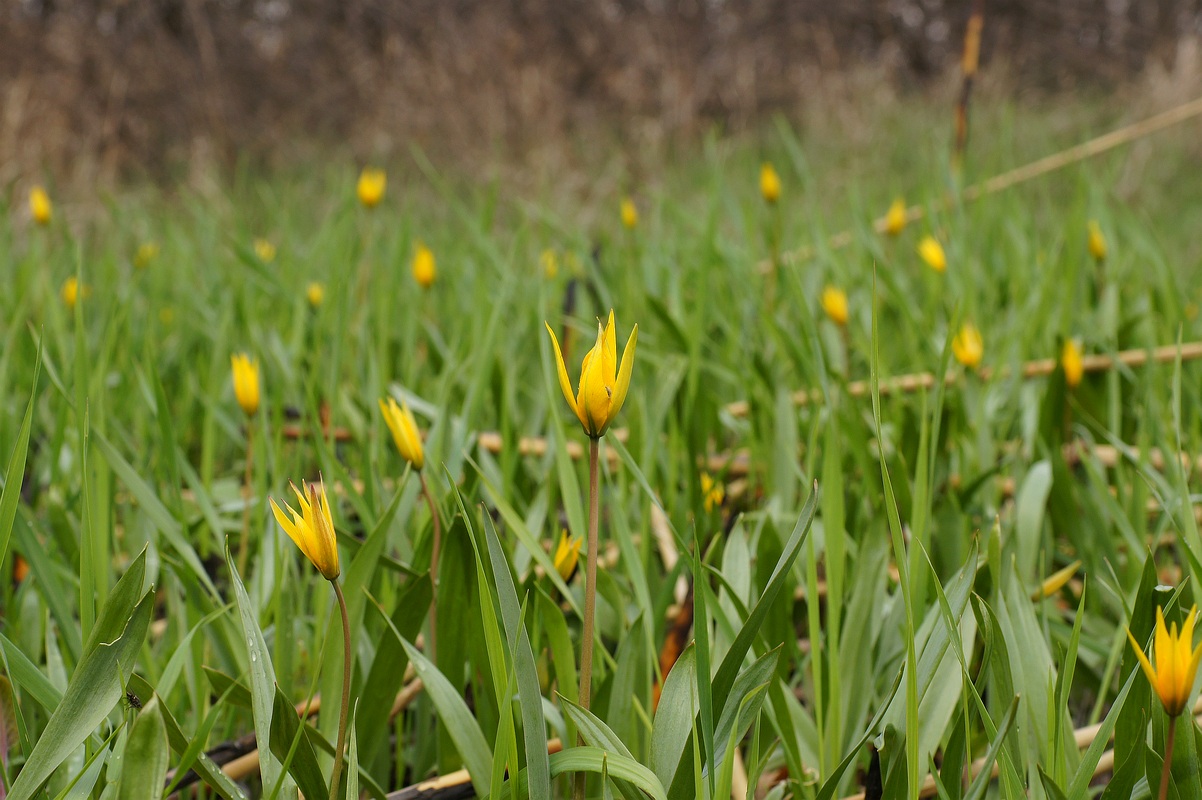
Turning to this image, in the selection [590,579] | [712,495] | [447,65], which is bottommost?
[712,495]

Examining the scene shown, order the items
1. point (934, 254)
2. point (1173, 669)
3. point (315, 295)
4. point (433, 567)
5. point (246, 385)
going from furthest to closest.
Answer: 1. point (315, 295)
2. point (934, 254)
3. point (246, 385)
4. point (433, 567)
5. point (1173, 669)

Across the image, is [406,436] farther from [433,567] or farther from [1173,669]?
[1173,669]

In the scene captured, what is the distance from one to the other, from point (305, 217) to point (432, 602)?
3834 mm

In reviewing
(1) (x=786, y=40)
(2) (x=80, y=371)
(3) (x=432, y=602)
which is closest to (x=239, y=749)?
(3) (x=432, y=602)

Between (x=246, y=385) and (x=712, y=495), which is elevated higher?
(x=246, y=385)

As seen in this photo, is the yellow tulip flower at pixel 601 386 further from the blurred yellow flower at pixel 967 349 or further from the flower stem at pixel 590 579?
the blurred yellow flower at pixel 967 349

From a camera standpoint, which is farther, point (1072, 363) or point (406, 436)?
point (1072, 363)

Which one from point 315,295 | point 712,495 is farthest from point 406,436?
point 315,295

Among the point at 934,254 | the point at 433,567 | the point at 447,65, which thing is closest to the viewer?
the point at 433,567

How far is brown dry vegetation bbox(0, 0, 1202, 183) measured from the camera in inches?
206

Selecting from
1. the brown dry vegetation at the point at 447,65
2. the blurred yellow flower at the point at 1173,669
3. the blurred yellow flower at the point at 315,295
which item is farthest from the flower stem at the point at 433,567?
the brown dry vegetation at the point at 447,65

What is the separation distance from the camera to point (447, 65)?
18.3 feet

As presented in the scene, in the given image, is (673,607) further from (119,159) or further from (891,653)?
(119,159)

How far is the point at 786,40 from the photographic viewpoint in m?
7.39
